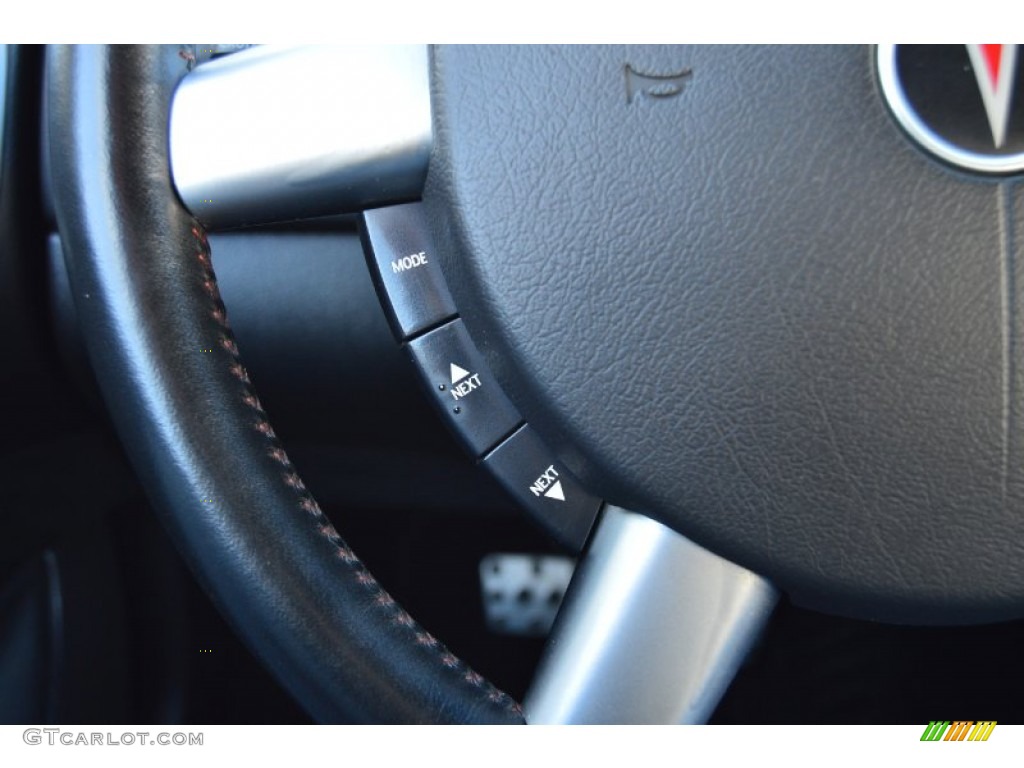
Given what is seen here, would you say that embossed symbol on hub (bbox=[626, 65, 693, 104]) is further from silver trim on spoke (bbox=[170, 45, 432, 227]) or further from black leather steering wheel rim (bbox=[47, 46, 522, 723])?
black leather steering wheel rim (bbox=[47, 46, 522, 723])

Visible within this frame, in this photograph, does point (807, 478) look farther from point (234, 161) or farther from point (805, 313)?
point (234, 161)

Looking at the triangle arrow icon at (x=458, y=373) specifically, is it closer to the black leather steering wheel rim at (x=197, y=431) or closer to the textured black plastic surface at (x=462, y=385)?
the textured black plastic surface at (x=462, y=385)

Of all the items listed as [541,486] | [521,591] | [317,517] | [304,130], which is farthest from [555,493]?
[521,591]

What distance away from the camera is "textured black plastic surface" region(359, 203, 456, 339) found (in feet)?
1.84

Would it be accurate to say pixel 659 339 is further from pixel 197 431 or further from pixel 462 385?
pixel 197 431

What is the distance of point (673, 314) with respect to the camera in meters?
0.54

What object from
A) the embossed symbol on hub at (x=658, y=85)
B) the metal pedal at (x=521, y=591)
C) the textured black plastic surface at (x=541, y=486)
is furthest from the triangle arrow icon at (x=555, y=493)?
the metal pedal at (x=521, y=591)

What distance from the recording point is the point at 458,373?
0.56 metres

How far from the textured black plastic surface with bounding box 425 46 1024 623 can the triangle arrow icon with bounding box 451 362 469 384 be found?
18mm
